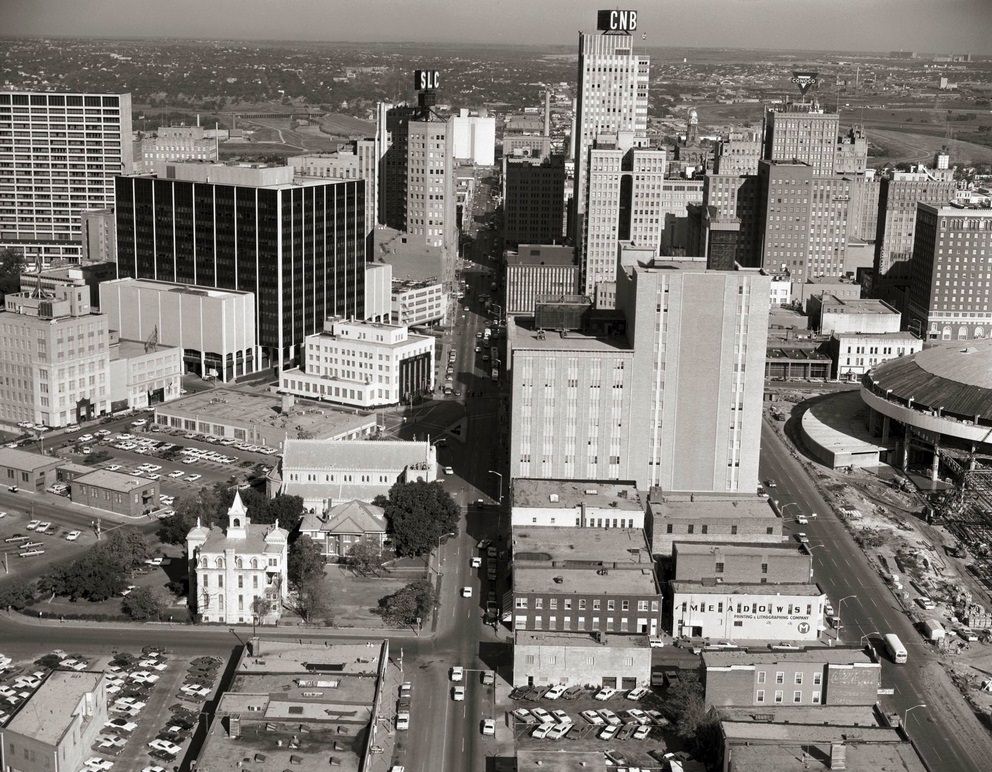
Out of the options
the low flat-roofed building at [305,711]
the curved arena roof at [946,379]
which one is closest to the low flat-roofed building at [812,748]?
the low flat-roofed building at [305,711]

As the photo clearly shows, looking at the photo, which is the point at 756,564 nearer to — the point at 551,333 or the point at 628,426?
the point at 628,426

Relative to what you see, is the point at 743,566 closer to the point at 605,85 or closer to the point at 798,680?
the point at 798,680

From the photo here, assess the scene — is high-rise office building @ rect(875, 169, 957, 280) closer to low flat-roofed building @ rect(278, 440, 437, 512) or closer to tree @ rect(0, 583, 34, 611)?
low flat-roofed building @ rect(278, 440, 437, 512)

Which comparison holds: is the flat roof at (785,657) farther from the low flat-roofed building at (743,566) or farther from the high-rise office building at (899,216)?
the high-rise office building at (899,216)

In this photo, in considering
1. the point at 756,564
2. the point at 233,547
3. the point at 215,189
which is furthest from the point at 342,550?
the point at 215,189

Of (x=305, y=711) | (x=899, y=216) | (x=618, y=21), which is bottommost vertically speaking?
(x=305, y=711)

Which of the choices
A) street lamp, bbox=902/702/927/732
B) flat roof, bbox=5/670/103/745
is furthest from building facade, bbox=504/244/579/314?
flat roof, bbox=5/670/103/745

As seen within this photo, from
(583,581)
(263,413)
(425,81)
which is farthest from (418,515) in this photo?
(425,81)
